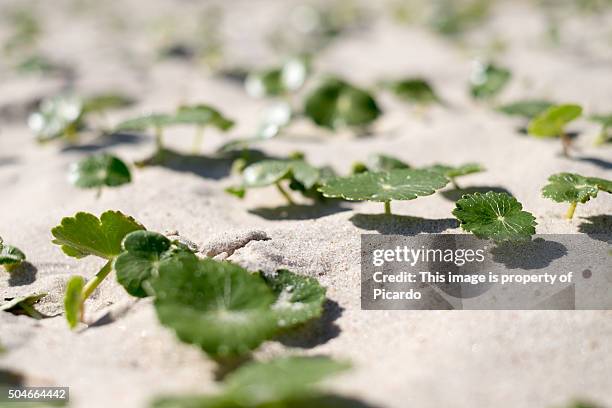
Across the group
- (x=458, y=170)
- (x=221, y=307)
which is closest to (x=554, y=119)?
(x=458, y=170)

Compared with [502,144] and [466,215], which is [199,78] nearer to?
[502,144]

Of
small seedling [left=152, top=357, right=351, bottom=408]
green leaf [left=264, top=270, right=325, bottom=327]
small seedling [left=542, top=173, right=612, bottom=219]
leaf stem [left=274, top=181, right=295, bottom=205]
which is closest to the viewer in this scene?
small seedling [left=152, top=357, right=351, bottom=408]

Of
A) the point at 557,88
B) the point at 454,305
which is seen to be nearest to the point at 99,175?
the point at 454,305

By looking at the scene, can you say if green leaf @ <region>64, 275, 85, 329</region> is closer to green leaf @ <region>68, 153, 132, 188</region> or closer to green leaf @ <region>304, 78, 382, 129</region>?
green leaf @ <region>68, 153, 132, 188</region>

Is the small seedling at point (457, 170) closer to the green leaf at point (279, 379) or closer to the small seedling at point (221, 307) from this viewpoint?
the small seedling at point (221, 307)

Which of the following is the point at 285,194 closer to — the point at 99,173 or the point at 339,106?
the point at 99,173

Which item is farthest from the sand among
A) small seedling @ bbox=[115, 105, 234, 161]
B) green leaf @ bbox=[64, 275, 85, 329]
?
small seedling @ bbox=[115, 105, 234, 161]
